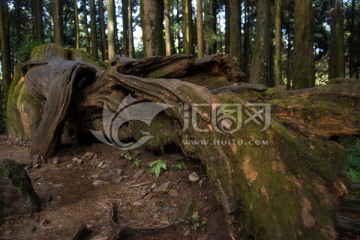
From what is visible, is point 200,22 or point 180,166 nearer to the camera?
point 180,166

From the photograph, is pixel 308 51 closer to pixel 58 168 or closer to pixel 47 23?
pixel 58 168

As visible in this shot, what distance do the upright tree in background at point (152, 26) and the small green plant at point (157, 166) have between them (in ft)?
10.2

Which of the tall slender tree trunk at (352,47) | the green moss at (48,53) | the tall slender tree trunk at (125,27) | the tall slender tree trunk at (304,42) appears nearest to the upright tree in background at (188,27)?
the green moss at (48,53)

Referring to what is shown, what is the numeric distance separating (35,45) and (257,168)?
7.69m

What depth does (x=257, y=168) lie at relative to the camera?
8.71ft

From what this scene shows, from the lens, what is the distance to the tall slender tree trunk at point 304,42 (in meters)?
6.33

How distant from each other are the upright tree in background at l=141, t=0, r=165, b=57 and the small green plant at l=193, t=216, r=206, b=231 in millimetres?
4383

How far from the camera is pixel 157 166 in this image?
417 centimetres

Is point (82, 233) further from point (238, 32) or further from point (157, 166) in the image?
point (238, 32)

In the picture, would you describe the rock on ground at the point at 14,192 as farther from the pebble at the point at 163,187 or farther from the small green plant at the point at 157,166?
the small green plant at the point at 157,166

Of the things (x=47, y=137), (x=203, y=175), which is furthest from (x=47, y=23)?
(x=203, y=175)

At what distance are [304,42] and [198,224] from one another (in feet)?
15.5

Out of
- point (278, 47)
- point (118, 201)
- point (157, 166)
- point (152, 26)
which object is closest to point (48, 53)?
point (152, 26)

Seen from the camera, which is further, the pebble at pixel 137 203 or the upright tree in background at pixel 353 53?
the upright tree in background at pixel 353 53
